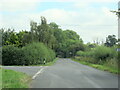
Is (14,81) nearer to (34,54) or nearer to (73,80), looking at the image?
(73,80)

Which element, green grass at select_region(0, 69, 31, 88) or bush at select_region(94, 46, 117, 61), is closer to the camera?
green grass at select_region(0, 69, 31, 88)

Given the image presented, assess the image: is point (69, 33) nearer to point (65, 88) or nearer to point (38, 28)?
point (38, 28)

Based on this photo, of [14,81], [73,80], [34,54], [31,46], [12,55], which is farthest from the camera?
[31,46]

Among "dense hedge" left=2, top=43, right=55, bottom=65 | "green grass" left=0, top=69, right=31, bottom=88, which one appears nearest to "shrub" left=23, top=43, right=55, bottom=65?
"dense hedge" left=2, top=43, right=55, bottom=65

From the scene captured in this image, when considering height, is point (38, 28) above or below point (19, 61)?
above

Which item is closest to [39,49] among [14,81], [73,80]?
[73,80]

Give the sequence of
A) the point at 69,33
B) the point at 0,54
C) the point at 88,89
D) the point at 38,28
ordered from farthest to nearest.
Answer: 1. the point at 69,33
2. the point at 38,28
3. the point at 0,54
4. the point at 88,89

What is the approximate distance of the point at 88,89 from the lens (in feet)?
34.8

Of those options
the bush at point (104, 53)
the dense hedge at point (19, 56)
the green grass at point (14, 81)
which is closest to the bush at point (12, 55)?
the dense hedge at point (19, 56)

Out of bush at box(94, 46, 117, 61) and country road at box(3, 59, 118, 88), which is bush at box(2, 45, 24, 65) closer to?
bush at box(94, 46, 117, 61)

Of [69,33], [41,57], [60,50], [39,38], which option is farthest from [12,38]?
[69,33]

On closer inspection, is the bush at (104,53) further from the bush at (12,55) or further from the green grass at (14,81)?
the green grass at (14,81)

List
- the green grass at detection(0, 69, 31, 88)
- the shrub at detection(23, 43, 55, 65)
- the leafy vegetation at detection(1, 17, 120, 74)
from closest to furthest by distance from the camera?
the green grass at detection(0, 69, 31, 88), the leafy vegetation at detection(1, 17, 120, 74), the shrub at detection(23, 43, 55, 65)

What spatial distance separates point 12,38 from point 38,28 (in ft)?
49.9
